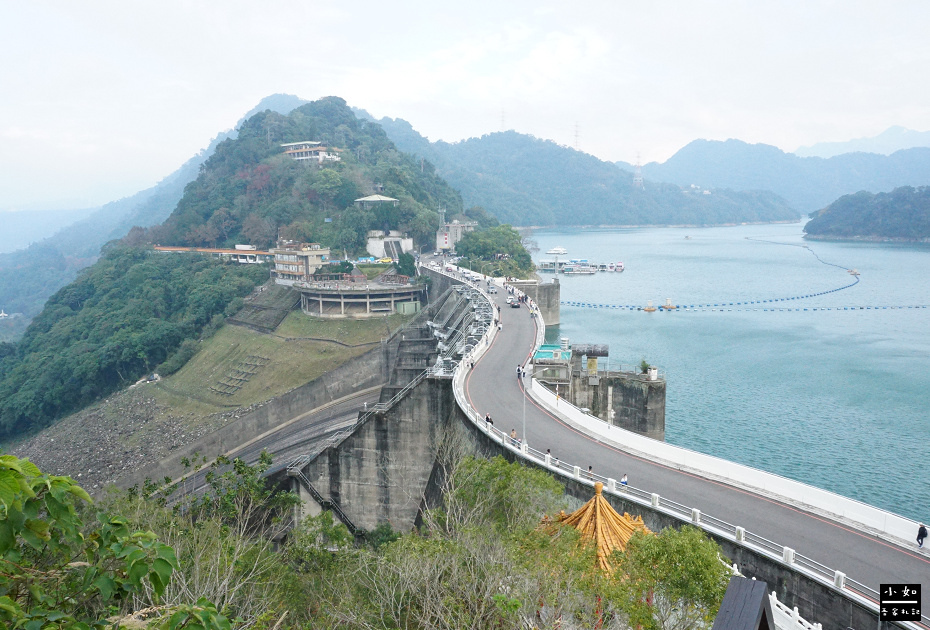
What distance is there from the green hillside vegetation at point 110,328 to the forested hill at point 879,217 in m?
128

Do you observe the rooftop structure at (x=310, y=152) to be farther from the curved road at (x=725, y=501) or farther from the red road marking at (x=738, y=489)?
the red road marking at (x=738, y=489)

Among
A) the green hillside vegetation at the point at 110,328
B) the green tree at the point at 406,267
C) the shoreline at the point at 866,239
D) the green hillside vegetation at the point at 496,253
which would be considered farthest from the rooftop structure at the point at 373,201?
the shoreline at the point at 866,239

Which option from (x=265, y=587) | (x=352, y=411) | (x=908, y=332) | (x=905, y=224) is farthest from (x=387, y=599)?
(x=905, y=224)

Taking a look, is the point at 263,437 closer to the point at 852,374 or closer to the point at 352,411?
the point at 352,411

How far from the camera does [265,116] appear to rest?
11875cm

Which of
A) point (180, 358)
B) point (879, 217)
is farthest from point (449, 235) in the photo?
point (879, 217)

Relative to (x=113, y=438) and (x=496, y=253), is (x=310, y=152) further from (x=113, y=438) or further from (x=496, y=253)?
(x=113, y=438)

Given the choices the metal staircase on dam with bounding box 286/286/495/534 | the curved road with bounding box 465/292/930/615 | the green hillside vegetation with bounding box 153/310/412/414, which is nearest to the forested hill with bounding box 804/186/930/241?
the green hillside vegetation with bounding box 153/310/412/414

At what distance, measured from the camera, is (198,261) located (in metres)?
84.1

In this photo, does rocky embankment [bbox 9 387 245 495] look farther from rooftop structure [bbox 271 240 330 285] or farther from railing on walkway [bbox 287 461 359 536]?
railing on walkway [bbox 287 461 359 536]

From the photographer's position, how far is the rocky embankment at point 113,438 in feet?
169

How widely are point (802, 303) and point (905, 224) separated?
79.3 meters

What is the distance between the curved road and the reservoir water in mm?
11081

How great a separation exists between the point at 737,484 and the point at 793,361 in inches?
1492
